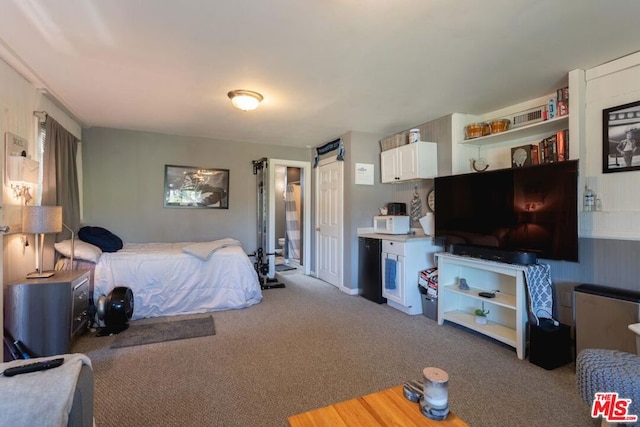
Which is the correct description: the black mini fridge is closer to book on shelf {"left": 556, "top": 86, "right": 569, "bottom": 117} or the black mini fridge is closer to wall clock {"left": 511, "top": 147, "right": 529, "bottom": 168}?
wall clock {"left": 511, "top": 147, "right": 529, "bottom": 168}

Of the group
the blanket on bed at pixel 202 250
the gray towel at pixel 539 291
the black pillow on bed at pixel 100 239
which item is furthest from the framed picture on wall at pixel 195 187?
the gray towel at pixel 539 291

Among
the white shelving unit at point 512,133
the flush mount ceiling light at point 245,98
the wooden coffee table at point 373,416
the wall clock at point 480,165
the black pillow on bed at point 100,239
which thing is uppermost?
the flush mount ceiling light at point 245,98

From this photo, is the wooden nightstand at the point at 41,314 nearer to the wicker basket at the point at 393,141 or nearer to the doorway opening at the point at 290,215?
the doorway opening at the point at 290,215

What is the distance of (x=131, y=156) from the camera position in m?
4.63

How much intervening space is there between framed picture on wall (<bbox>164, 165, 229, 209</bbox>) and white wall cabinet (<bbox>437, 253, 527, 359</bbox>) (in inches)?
141

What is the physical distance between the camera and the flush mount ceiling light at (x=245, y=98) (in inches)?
120

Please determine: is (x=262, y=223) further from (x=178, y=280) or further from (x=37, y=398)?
(x=37, y=398)

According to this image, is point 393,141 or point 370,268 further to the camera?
point 393,141

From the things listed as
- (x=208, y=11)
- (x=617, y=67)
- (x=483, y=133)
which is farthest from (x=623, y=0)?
(x=208, y=11)

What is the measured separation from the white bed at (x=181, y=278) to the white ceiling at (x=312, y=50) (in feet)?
5.71

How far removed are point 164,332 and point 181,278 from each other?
0.70 metres

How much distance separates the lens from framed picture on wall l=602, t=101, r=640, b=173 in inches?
91.5

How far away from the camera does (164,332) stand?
304cm

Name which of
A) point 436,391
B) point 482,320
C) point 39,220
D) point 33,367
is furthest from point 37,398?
point 482,320
